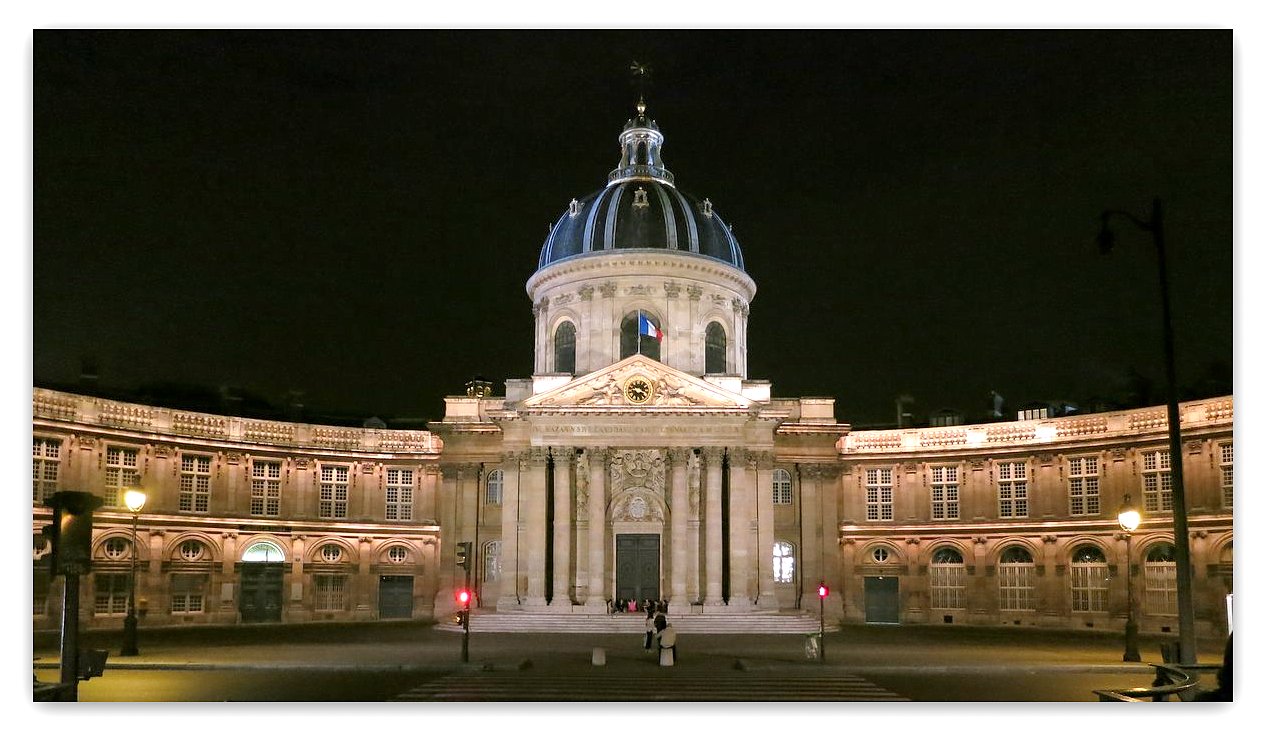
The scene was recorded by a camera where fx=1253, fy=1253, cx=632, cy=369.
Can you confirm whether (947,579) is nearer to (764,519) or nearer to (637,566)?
(764,519)

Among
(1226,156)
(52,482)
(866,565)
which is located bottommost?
(866,565)

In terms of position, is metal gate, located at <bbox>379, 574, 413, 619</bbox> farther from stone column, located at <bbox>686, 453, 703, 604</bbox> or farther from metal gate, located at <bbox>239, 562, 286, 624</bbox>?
stone column, located at <bbox>686, 453, 703, 604</bbox>

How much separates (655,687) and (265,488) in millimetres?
34781

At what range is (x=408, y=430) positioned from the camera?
61125mm

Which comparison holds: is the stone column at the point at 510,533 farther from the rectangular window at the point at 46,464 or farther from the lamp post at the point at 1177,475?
the lamp post at the point at 1177,475

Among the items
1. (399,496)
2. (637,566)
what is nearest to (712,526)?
(637,566)

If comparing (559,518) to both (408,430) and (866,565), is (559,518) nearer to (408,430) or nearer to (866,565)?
(408,430)

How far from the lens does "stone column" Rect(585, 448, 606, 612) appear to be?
5159 cm

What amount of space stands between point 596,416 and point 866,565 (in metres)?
16.7

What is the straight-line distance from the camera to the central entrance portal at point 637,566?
53.7 metres

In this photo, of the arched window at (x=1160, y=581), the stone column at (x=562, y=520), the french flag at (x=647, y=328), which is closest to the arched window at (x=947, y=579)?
the arched window at (x=1160, y=581)

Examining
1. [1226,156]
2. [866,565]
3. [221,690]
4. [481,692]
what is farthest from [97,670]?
[866,565]

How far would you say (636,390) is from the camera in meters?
52.5

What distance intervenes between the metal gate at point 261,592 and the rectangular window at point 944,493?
101 ft
